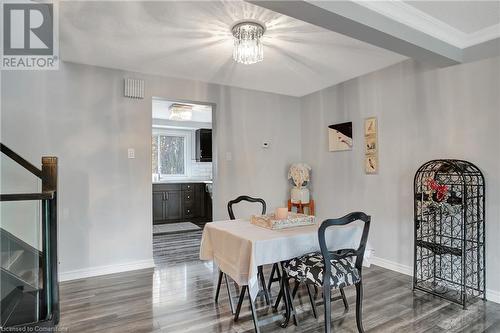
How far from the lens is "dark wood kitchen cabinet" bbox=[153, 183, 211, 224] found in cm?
645

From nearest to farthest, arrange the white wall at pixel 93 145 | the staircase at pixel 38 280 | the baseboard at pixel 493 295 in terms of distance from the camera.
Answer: the staircase at pixel 38 280, the baseboard at pixel 493 295, the white wall at pixel 93 145

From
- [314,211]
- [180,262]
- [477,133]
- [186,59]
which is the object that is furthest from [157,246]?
[477,133]

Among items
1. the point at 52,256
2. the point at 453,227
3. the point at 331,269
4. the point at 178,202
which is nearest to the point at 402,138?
the point at 453,227

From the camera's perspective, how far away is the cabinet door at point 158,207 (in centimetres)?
641

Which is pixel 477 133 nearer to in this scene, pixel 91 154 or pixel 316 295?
pixel 316 295

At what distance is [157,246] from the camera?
15.4 feet

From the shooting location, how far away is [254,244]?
195cm

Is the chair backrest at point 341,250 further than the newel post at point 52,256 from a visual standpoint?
No

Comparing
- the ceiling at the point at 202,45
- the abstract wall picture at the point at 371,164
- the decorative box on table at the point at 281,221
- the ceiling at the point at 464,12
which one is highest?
the ceiling at the point at 464,12

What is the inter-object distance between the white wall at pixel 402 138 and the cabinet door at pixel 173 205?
3280 mm

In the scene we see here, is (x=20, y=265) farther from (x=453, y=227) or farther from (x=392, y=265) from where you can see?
(x=453, y=227)

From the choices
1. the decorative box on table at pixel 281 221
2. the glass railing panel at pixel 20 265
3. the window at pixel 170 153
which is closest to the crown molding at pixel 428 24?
the decorative box on table at pixel 281 221

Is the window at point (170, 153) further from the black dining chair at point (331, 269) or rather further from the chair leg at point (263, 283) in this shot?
the black dining chair at point (331, 269)

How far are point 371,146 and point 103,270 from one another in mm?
3624
